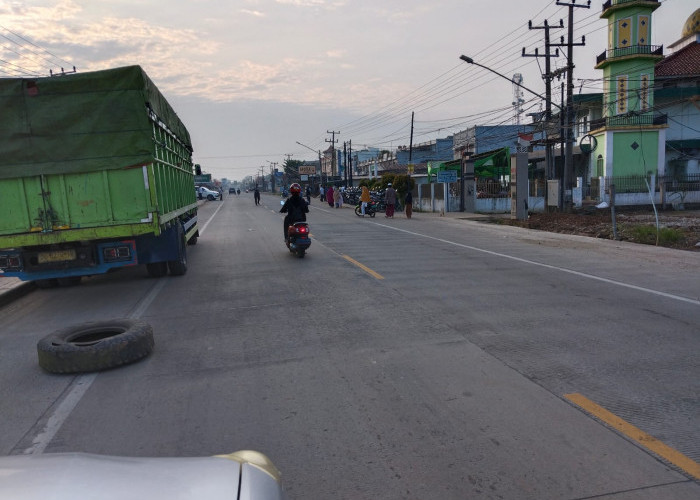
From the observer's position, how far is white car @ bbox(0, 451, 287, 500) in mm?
1756

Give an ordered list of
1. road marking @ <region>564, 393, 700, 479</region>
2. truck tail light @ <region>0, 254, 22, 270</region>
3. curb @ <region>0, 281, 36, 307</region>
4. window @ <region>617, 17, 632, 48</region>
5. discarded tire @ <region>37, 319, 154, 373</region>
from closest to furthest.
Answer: road marking @ <region>564, 393, 700, 479</region>
discarded tire @ <region>37, 319, 154, 373</region>
truck tail light @ <region>0, 254, 22, 270</region>
curb @ <region>0, 281, 36, 307</region>
window @ <region>617, 17, 632, 48</region>

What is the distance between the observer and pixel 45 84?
347 inches

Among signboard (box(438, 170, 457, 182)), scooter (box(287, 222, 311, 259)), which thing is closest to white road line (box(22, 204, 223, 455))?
scooter (box(287, 222, 311, 259))

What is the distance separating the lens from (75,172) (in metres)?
8.93

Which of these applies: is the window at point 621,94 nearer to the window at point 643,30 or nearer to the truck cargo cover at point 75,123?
the window at point 643,30

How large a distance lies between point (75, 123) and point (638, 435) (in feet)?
A: 28.7

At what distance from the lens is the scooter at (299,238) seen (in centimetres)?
1338

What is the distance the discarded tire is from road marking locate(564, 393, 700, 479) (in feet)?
13.7

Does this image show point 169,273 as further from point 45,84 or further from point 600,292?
point 600,292

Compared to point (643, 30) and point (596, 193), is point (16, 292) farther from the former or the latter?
point (643, 30)

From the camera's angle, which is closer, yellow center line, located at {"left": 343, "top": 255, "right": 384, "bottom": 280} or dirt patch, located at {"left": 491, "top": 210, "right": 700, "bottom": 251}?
yellow center line, located at {"left": 343, "top": 255, "right": 384, "bottom": 280}

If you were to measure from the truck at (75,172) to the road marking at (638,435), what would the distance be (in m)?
7.06

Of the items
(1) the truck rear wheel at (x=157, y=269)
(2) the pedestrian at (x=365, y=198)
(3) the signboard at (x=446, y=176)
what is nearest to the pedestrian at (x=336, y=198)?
(2) the pedestrian at (x=365, y=198)

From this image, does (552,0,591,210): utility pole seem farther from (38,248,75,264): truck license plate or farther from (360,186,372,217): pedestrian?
(38,248,75,264): truck license plate
